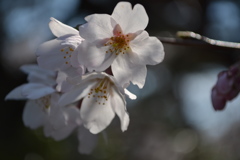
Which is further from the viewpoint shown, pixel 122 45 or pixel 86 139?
pixel 86 139

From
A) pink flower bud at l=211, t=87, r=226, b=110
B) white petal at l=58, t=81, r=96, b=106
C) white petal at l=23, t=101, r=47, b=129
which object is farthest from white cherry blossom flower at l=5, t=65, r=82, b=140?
pink flower bud at l=211, t=87, r=226, b=110

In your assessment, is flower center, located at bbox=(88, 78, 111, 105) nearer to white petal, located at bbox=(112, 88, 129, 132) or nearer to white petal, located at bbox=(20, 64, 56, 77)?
white petal, located at bbox=(112, 88, 129, 132)

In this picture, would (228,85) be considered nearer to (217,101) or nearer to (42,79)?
(217,101)

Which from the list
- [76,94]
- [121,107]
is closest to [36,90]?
[76,94]

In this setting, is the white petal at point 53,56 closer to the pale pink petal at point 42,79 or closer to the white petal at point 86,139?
the pale pink petal at point 42,79

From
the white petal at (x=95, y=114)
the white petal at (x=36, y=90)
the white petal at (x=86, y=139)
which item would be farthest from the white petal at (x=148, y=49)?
the white petal at (x=86, y=139)

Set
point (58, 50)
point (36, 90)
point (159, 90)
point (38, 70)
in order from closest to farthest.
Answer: point (58, 50) < point (36, 90) < point (38, 70) < point (159, 90)
